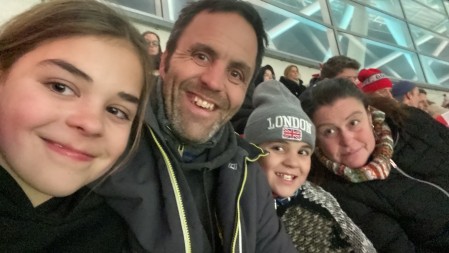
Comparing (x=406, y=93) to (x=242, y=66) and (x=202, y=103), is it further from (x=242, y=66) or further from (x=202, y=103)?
(x=202, y=103)

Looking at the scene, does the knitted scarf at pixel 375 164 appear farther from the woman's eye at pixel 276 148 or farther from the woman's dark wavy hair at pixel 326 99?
the woman's eye at pixel 276 148

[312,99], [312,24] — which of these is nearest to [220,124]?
[312,99]

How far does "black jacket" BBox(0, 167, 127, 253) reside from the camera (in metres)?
0.80

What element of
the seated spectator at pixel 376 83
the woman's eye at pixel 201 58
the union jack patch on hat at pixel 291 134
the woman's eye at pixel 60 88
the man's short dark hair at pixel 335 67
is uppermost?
the man's short dark hair at pixel 335 67

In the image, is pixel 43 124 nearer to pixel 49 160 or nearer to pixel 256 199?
pixel 49 160

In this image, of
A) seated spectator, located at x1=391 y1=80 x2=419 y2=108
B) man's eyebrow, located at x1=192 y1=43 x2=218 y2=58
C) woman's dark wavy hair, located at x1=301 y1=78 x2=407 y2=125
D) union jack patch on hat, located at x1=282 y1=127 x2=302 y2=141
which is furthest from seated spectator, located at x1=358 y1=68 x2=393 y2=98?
man's eyebrow, located at x1=192 y1=43 x2=218 y2=58

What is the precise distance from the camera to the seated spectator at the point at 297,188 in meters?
1.47

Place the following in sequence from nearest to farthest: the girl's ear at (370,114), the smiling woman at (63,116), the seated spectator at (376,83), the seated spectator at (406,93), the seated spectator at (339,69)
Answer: the smiling woman at (63,116) < the girl's ear at (370,114) < the seated spectator at (376,83) < the seated spectator at (339,69) < the seated spectator at (406,93)

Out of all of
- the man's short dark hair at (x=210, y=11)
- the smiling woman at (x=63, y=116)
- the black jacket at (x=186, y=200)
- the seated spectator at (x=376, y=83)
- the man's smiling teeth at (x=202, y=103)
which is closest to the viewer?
the smiling woman at (x=63, y=116)

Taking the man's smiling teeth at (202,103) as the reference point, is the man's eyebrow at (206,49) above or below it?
above

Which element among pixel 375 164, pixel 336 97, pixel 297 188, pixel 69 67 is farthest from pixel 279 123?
pixel 69 67

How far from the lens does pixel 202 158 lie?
126cm

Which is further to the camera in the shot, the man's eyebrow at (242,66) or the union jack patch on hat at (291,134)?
the union jack patch on hat at (291,134)

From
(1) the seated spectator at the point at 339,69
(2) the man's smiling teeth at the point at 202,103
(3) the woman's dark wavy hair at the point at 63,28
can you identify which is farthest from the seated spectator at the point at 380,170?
(1) the seated spectator at the point at 339,69
